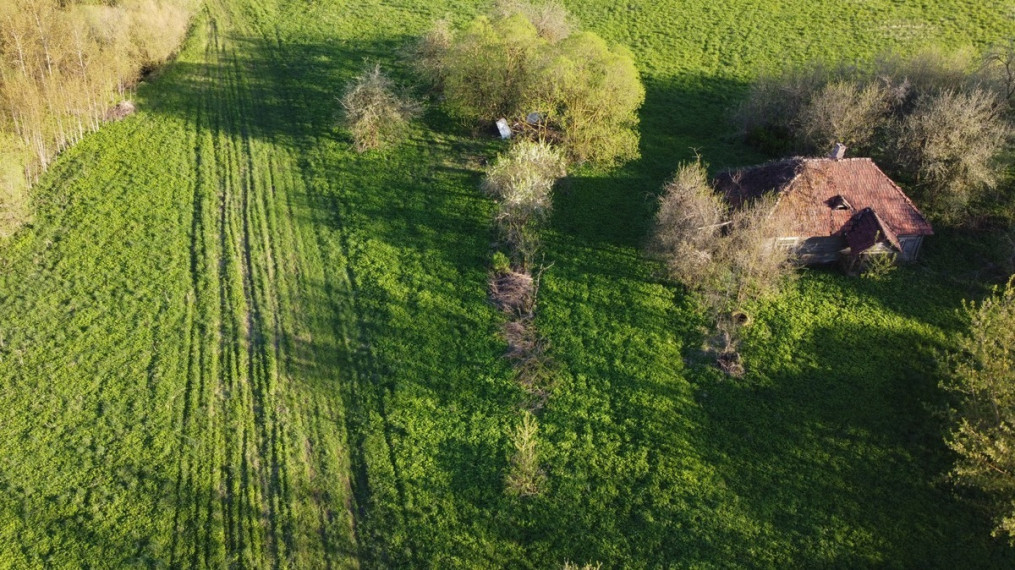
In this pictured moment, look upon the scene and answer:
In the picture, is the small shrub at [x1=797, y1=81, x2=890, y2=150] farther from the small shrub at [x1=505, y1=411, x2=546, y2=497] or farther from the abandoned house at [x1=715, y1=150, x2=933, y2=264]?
the small shrub at [x1=505, y1=411, x2=546, y2=497]

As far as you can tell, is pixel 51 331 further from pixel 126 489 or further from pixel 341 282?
pixel 341 282

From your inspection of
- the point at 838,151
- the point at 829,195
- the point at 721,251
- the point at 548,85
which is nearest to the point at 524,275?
the point at 721,251

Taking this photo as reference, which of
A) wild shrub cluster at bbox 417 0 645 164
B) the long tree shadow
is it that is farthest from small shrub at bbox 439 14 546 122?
the long tree shadow

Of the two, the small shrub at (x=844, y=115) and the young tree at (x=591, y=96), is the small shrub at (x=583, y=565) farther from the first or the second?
the small shrub at (x=844, y=115)

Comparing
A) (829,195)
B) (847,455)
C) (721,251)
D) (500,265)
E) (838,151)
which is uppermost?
(838,151)

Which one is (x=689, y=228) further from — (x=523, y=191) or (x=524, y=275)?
(x=523, y=191)

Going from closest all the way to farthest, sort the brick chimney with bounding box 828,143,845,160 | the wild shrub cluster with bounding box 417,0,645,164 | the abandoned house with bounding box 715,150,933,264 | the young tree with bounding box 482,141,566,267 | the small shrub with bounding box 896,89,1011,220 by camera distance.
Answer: the abandoned house with bounding box 715,150,933,264 < the brick chimney with bounding box 828,143,845,160 < the small shrub with bounding box 896,89,1011,220 < the young tree with bounding box 482,141,566,267 < the wild shrub cluster with bounding box 417,0,645,164
